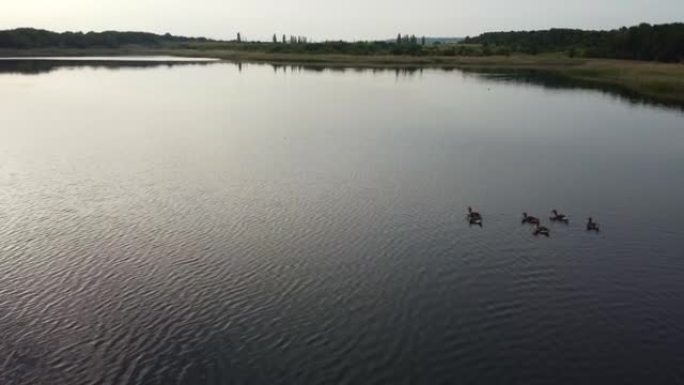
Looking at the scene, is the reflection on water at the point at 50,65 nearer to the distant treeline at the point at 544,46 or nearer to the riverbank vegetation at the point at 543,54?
the riverbank vegetation at the point at 543,54

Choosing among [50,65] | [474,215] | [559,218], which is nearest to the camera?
[474,215]

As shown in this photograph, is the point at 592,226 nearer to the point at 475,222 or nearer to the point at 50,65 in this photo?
the point at 475,222

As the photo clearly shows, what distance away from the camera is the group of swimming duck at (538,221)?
2356 cm

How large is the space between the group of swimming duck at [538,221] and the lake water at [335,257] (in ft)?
1.27

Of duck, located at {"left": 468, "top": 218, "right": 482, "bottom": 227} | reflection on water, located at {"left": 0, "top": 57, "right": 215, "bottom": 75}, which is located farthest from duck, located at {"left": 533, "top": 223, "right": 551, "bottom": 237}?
reflection on water, located at {"left": 0, "top": 57, "right": 215, "bottom": 75}

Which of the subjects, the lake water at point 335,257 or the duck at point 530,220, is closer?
the lake water at point 335,257

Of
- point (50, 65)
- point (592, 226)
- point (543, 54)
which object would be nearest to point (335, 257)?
point (592, 226)

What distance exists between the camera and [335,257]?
21.2 meters

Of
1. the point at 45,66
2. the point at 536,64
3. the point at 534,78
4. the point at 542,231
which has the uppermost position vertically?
the point at 536,64

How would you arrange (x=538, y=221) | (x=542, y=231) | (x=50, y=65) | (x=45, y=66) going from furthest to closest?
1. (x=50, y=65)
2. (x=45, y=66)
3. (x=538, y=221)
4. (x=542, y=231)

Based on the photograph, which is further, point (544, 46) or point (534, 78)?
point (544, 46)

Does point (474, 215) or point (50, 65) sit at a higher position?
point (50, 65)

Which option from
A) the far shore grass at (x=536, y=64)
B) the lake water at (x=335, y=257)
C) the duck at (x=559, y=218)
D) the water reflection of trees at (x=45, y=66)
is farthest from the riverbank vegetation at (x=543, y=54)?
the duck at (x=559, y=218)

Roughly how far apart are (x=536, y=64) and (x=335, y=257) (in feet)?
381
